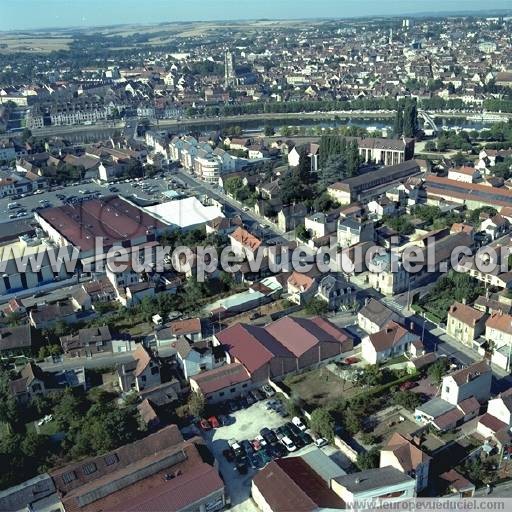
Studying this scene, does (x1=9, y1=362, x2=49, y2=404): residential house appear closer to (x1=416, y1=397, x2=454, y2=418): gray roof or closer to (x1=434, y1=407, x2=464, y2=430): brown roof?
(x1=416, y1=397, x2=454, y2=418): gray roof

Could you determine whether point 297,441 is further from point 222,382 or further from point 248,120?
point 248,120

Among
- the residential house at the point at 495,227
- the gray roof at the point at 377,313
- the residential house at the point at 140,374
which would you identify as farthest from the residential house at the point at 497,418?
the residential house at the point at 495,227

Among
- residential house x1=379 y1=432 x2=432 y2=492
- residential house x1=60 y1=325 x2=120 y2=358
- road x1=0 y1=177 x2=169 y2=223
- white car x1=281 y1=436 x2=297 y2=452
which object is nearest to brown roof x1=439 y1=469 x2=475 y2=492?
residential house x1=379 y1=432 x2=432 y2=492

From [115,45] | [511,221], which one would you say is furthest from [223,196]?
[115,45]

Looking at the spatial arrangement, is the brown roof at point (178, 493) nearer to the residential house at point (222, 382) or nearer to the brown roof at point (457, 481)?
the residential house at point (222, 382)

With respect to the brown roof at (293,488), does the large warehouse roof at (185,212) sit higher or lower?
higher

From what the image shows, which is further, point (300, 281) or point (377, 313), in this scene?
point (300, 281)

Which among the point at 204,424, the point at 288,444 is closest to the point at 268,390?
the point at 204,424
